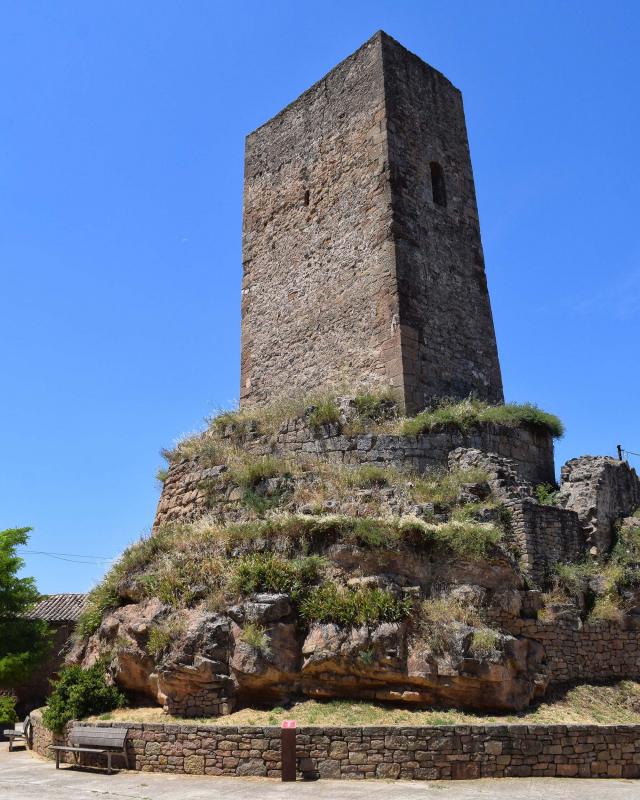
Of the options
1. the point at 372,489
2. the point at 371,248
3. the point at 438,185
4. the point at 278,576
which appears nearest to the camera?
the point at 278,576

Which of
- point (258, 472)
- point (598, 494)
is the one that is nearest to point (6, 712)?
point (258, 472)

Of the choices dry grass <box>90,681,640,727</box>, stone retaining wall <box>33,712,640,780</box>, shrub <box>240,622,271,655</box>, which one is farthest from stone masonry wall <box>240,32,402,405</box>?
stone retaining wall <box>33,712,640,780</box>

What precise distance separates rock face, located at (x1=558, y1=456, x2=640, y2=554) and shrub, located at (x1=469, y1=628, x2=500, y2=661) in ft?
11.5

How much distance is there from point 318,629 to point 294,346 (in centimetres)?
782

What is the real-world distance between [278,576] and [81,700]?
A: 145 inches

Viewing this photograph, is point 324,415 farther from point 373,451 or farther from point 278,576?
point 278,576

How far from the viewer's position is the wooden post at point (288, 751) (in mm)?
9195

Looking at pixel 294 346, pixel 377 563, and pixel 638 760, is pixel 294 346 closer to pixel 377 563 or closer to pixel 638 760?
pixel 377 563

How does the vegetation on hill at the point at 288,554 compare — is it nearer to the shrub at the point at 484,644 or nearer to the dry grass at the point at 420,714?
the shrub at the point at 484,644

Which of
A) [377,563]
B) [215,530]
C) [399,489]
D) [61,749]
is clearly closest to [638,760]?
[377,563]

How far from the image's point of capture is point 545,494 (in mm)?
14117

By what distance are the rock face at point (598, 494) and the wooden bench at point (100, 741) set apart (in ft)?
27.1

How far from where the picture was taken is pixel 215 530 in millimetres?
12320

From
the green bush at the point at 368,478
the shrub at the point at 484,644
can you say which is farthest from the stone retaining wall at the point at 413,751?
the green bush at the point at 368,478
